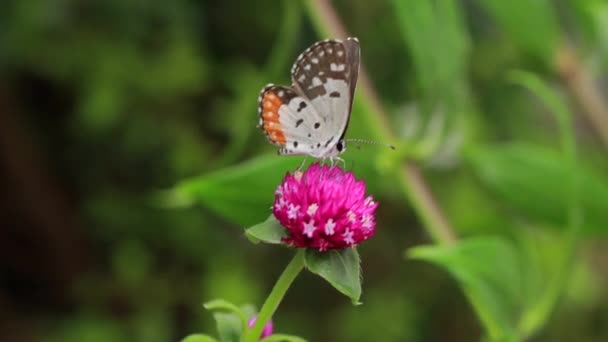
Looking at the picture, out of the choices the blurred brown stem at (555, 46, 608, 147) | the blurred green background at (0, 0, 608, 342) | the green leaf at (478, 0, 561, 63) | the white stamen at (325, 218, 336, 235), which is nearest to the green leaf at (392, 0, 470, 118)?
the blurred green background at (0, 0, 608, 342)

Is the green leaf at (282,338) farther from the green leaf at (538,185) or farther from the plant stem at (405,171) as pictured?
the green leaf at (538,185)

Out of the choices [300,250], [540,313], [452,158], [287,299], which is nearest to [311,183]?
[300,250]

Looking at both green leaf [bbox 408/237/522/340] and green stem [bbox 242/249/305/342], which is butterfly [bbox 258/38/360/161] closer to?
green stem [bbox 242/249/305/342]

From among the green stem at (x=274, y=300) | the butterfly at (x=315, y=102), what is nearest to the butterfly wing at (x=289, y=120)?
the butterfly at (x=315, y=102)

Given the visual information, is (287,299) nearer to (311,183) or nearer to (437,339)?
(437,339)

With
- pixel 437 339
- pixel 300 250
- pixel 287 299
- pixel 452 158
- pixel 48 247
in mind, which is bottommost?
pixel 437 339

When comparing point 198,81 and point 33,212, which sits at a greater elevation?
point 198,81

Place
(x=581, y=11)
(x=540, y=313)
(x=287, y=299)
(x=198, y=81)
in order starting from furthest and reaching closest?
(x=287, y=299) → (x=198, y=81) → (x=581, y=11) → (x=540, y=313)
